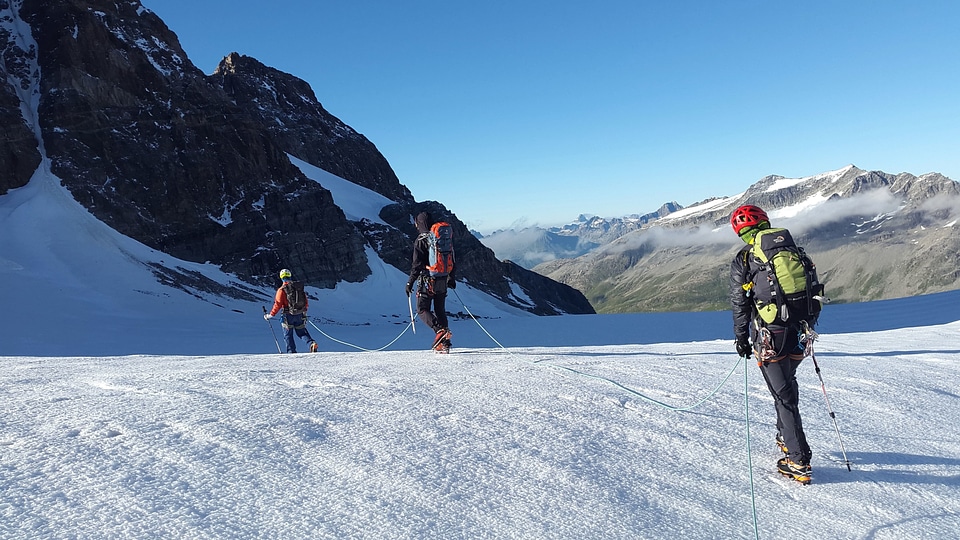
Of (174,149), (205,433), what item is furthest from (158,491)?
(174,149)

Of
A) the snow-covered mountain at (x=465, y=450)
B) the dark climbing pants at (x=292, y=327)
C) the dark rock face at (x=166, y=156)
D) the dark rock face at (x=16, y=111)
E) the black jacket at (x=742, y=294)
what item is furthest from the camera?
the dark rock face at (x=166, y=156)

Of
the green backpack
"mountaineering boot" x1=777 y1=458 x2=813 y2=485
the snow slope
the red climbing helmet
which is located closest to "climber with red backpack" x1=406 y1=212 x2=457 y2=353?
the snow slope

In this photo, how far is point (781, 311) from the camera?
16.5ft

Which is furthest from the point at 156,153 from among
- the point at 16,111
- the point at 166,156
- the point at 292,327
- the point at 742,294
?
the point at 742,294

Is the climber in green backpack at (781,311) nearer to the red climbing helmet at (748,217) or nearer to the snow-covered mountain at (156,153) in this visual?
the red climbing helmet at (748,217)

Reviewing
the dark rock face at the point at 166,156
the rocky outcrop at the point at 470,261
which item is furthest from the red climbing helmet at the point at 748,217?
the rocky outcrop at the point at 470,261

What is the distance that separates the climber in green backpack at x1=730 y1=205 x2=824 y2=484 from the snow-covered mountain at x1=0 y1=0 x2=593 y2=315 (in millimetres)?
40800

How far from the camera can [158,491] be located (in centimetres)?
391

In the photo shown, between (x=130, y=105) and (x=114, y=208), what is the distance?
1444 cm

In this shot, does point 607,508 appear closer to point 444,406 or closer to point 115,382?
point 444,406

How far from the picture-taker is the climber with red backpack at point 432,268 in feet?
36.4

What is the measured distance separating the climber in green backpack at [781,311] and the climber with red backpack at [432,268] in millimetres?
6519

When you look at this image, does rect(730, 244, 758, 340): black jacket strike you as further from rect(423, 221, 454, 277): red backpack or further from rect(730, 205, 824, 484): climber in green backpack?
rect(423, 221, 454, 277): red backpack

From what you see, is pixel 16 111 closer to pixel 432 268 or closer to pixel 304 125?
pixel 432 268
